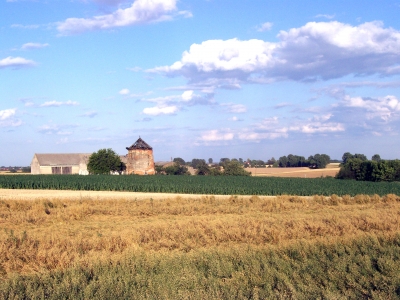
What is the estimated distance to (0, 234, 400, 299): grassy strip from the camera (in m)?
8.01

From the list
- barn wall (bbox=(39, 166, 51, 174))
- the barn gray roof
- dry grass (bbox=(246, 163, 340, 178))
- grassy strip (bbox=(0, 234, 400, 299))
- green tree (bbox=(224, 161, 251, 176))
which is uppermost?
the barn gray roof

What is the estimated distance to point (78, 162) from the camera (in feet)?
307

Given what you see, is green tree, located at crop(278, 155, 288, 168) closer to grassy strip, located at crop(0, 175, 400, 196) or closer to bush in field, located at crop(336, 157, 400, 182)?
bush in field, located at crop(336, 157, 400, 182)

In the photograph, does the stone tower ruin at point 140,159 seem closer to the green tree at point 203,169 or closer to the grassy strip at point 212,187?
A: the green tree at point 203,169

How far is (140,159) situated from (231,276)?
6455 cm

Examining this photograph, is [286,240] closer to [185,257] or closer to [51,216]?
[185,257]

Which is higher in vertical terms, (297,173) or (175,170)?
(175,170)

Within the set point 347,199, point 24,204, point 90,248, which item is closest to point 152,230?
point 90,248

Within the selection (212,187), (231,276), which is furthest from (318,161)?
(231,276)

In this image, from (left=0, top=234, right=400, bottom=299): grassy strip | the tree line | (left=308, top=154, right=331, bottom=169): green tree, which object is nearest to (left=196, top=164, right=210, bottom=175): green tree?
the tree line

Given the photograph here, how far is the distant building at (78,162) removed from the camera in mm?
72875

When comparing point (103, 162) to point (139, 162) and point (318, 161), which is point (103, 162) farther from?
point (318, 161)

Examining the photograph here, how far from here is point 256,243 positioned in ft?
42.6

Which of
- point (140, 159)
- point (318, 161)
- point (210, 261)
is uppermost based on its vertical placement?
point (140, 159)
